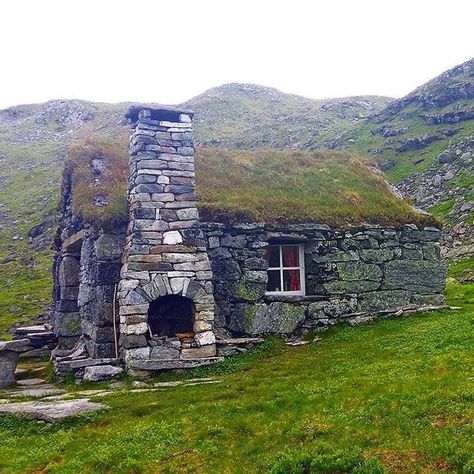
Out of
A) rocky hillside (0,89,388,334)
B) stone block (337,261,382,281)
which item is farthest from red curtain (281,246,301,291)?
rocky hillside (0,89,388,334)

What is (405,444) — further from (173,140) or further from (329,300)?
(173,140)

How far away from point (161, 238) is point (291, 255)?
4.73 meters

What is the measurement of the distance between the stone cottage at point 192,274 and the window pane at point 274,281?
44 millimetres

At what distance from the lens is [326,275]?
17.8 metres

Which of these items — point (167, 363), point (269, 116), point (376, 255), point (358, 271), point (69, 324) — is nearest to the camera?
point (167, 363)

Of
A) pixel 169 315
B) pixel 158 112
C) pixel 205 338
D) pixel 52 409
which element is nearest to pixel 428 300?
pixel 205 338

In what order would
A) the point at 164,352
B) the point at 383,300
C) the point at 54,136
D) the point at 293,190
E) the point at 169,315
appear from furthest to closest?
the point at 54,136, the point at 293,190, the point at 383,300, the point at 169,315, the point at 164,352

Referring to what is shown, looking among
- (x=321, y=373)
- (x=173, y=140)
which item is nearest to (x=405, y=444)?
(x=321, y=373)

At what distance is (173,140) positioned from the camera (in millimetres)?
16406

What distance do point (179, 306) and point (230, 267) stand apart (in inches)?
80.2

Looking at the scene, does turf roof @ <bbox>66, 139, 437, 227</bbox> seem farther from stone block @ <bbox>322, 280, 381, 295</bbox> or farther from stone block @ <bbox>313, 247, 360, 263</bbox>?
stone block @ <bbox>322, 280, 381, 295</bbox>

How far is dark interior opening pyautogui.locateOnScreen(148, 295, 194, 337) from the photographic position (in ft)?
55.6

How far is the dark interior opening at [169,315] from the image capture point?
16938 mm

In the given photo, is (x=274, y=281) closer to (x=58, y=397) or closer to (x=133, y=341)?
(x=133, y=341)
